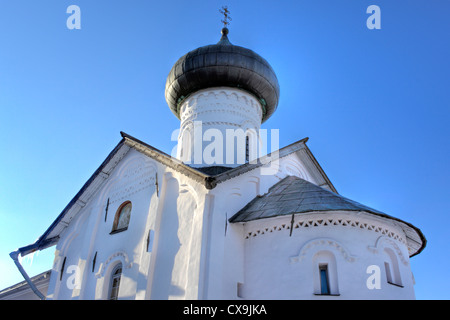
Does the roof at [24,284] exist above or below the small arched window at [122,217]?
below

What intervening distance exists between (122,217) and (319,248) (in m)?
4.17

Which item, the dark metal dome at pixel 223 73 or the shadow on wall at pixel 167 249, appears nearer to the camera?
the shadow on wall at pixel 167 249

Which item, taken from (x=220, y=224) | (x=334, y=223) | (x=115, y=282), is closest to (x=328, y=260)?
(x=334, y=223)

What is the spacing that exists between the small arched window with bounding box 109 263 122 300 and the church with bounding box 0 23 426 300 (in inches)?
0.8

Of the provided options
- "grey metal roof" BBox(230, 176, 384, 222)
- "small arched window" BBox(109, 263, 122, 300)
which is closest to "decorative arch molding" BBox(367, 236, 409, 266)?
"grey metal roof" BBox(230, 176, 384, 222)

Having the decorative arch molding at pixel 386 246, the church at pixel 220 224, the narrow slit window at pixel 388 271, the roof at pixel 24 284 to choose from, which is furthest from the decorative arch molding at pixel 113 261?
the narrow slit window at pixel 388 271

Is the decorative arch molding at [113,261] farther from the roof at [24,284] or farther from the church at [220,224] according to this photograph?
the roof at [24,284]

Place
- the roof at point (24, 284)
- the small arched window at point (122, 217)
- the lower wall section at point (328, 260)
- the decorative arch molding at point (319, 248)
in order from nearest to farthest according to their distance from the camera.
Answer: the lower wall section at point (328, 260), the decorative arch molding at point (319, 248), the small arched window at point (122, 217), the roof at point (24, 284)

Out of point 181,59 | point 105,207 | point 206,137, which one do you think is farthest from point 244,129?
point 105,207

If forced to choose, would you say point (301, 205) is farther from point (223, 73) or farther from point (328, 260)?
point (223, 73)

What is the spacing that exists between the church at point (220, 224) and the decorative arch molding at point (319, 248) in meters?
0.02

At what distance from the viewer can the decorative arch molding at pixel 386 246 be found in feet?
20.0

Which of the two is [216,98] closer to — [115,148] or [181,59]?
[181,59]
